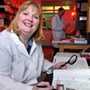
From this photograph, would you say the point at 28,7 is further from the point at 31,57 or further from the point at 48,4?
the point at 48,4

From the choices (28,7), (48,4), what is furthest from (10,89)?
(48,4)

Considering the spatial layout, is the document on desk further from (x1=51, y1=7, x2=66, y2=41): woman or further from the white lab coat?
(x1=51, y1=7, x2=66, y2=41): woman

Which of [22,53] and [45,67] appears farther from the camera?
[45,67]

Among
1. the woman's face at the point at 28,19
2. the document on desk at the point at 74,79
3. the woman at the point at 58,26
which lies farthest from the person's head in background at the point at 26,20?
the woman at the point at 58,26

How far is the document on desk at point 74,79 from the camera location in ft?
5.82

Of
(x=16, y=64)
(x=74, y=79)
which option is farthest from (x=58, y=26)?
(x=74, y=79)

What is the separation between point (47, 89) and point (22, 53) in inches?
13.5

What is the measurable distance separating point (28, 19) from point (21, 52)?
22cm

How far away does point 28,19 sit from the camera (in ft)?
6.90

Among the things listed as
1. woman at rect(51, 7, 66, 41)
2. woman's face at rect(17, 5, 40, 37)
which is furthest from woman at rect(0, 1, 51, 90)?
woman at rect(51, 7, 66, 41)

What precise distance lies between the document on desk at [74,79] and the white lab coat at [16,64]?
18cm

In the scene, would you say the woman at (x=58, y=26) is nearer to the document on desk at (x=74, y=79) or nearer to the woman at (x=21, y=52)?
the woman at (x=21, y=52)

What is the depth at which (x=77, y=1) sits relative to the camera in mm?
11680

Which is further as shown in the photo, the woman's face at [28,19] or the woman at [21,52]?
the woman's face at [28,19]
